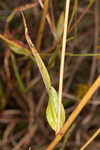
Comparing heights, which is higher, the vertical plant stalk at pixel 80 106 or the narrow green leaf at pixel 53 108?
the vertical plant stalk at pixel 80 106

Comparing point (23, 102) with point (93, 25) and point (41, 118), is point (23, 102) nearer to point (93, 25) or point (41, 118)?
point (41, 118)

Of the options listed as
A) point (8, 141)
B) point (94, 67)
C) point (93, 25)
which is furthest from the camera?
point (93, 25)

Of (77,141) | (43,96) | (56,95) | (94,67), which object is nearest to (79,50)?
(94,67)

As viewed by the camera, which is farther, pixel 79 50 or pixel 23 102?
pixel 79 50

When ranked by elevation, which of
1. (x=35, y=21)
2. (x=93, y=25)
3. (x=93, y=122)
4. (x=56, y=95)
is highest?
(x=56, y=95)

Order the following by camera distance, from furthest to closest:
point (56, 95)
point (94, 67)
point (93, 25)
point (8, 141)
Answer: point (93, 25), point (94, 67), point (8, 141), point (56, 95)

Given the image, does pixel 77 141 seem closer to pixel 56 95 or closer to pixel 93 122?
pixel 93 122

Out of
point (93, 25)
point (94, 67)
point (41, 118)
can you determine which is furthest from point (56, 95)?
point (93, 25)

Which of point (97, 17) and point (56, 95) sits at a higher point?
point (56, 95)

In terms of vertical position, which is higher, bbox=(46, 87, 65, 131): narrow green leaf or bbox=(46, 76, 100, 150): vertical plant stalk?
bbox=(46, 76, 100, 150): vertical plant stalk
